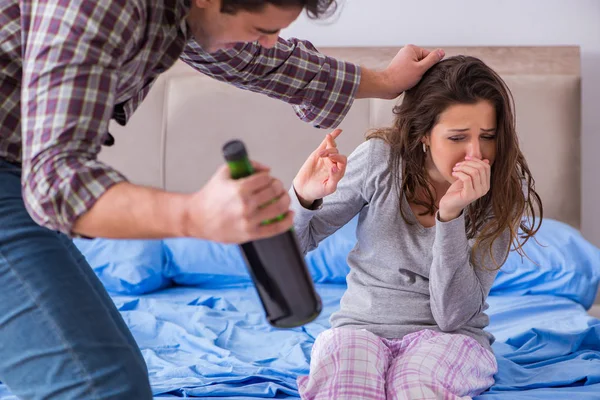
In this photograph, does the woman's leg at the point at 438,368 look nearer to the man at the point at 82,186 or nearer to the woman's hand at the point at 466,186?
the woman's hand at the point at 466,186

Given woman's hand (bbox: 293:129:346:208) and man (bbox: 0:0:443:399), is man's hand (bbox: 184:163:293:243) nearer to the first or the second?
man (bbox: 0:0:443:399)

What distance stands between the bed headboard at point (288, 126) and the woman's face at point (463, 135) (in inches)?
51.2

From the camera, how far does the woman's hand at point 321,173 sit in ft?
4.83

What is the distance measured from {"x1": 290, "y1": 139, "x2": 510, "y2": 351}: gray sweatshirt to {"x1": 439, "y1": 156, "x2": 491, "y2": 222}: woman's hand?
0.06 meters

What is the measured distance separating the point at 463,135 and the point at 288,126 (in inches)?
55.5

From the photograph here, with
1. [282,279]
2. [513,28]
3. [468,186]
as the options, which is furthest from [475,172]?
[513,28]

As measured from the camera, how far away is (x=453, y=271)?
1513 mm

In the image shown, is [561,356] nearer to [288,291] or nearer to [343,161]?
[343,161]

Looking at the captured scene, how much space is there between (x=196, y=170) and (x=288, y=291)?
2.06 metres

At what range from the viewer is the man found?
844mm

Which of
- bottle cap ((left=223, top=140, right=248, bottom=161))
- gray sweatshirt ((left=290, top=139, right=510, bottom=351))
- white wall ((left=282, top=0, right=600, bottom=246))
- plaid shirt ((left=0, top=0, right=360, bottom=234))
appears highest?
white wall ((left=282, top=0, right=600, bottom=246))

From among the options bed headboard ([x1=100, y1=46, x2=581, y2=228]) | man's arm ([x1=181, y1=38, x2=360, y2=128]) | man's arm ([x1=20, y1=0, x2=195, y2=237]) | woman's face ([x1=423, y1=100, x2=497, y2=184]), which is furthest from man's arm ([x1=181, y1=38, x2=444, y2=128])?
bed headboard ([x1=100, y1=46, x2=581, y2=228])

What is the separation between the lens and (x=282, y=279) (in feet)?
3.08

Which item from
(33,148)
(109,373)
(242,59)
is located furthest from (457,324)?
(33,148)
